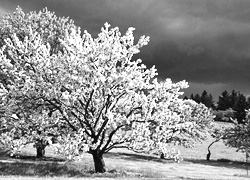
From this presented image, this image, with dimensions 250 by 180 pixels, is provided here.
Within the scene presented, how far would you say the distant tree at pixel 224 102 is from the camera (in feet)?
589

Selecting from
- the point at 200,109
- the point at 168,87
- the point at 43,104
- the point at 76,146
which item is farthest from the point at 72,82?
the point at 200,109

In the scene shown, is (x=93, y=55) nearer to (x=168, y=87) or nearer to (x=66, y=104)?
(x=66, y=104)

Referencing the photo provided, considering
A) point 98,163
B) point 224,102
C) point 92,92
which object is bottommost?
point 98,163

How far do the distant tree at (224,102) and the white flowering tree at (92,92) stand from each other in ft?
531

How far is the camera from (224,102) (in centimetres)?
18125

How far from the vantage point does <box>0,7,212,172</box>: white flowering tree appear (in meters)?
24.9

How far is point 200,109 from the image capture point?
73.5 meters

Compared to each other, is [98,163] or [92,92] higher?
[92,92]

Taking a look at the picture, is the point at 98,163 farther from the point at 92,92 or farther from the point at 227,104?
the point at 227,104

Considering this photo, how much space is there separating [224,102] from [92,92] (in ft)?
553

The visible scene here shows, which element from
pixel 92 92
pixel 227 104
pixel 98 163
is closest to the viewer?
pixel 92 92

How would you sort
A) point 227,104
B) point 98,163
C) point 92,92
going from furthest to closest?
point 227,104, point 98,163, point 92,92

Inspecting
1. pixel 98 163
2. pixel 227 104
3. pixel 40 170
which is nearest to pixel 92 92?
pixel 98 163

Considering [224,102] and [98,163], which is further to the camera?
[224,102]
